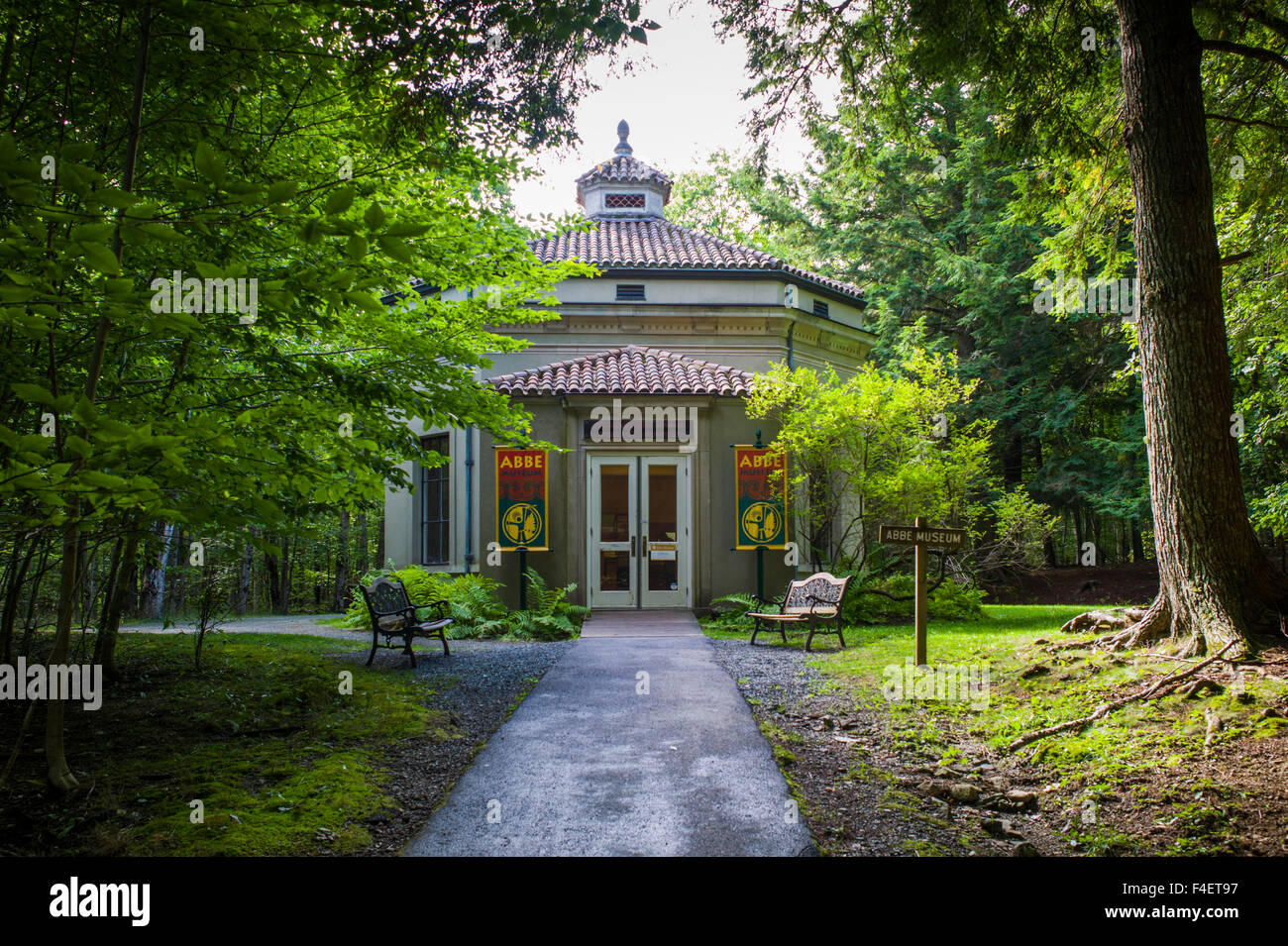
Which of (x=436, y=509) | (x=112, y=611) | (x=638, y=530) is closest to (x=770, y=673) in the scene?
(x=638, y=530)

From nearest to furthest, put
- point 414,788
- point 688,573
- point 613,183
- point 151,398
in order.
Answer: point 414,788 < point 151,398 < point 688,573 < point 613,183

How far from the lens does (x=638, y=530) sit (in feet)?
41.5

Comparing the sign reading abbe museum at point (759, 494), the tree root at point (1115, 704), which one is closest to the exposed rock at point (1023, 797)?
the tree root at point (1115, 704)

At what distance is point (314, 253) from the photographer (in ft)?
16.1

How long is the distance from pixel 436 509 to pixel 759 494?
245 inches

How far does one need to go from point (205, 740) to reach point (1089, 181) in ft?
31.5

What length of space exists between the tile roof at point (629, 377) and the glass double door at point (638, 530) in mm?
1229

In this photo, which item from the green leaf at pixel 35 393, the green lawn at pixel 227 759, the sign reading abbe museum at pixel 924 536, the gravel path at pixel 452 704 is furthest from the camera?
the sign reading abbe museum at pixel 924 536

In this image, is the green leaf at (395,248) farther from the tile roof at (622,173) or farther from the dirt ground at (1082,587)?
the tile roof at (622,173)

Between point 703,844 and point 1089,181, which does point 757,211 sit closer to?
point 1089,181

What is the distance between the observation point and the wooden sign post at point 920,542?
23.7 ft

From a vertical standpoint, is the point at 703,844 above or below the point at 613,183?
below

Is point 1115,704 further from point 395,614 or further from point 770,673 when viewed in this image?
point 395,614
